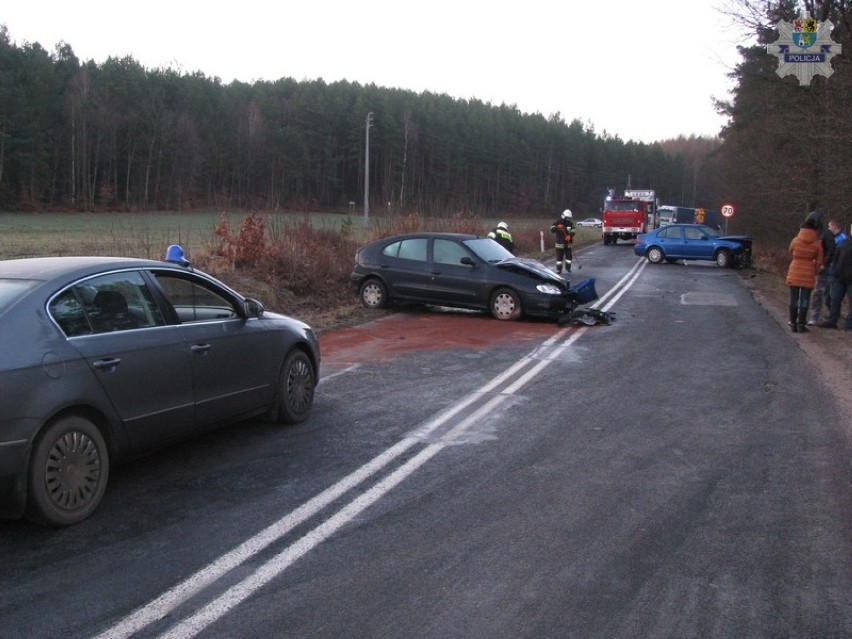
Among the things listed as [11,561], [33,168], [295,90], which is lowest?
[11,561]

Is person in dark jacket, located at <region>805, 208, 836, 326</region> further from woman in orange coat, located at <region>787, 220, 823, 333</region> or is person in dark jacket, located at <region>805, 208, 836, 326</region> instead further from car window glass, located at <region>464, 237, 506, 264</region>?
car window glass, located at <region>464, 237, 506, 264</region>

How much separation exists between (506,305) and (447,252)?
1.53 metres

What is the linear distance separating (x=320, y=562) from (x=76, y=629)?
4.06ft

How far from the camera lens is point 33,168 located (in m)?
59.4

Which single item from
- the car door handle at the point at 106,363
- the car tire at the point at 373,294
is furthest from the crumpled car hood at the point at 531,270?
the car door handle at the point at 106,363

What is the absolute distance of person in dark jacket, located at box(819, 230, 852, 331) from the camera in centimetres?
1373

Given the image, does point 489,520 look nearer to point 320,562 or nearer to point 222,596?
point 320,562

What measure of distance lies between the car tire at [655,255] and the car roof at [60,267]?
29.8m

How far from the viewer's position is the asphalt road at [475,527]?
12.6 feet

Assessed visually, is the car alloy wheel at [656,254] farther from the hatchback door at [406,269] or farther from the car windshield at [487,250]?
the hatchback door at [406,269]

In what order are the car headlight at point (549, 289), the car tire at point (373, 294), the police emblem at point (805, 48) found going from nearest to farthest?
the car headlight at point (549, 289) < the car tire at point (373, 294) < the police emblem at point (805, 48)

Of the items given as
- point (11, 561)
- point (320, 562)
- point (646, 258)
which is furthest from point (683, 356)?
point (646, 258)

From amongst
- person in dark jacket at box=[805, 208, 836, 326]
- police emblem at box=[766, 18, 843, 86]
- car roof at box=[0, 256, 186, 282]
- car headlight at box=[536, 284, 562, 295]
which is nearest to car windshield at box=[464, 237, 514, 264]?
car headlight at box=[536, 284, 562, 295]

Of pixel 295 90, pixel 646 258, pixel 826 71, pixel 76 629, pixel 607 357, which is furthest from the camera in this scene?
pixel 295 90
